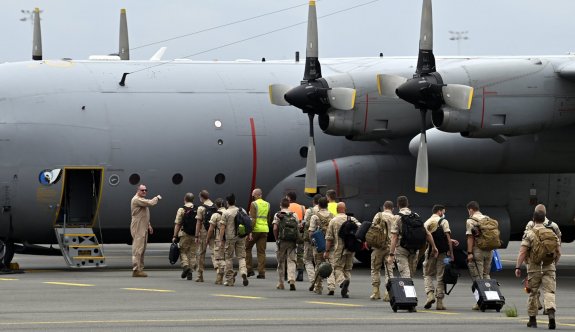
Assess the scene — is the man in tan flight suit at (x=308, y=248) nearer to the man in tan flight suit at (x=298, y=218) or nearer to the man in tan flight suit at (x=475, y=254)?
the man in tan flight suit at (x=298, y=218)

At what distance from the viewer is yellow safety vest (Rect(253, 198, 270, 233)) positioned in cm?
2361

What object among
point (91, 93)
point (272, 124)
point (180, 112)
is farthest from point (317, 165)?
point (91, 93)

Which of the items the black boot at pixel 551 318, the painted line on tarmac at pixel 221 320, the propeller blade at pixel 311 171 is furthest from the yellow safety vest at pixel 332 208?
the black boot at pixel 551 318

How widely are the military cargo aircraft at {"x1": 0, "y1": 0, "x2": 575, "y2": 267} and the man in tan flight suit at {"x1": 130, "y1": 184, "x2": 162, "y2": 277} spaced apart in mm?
1157

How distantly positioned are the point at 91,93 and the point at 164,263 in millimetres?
5242

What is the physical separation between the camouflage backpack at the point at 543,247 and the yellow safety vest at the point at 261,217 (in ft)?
27.5

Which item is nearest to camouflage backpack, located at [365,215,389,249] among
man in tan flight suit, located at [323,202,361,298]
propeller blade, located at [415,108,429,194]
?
man in tan flight suit, located at [323,202,361,298]

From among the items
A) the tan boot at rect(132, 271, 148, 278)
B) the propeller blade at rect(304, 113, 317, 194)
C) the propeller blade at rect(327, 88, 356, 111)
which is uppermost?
the propeller blade at rect(327, 88, 356, 111)

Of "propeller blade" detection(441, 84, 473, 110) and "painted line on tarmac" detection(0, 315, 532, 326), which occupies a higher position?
"propeller blade" detection(441, 84, 473, 110)

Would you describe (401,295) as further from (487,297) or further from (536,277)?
(536,277)

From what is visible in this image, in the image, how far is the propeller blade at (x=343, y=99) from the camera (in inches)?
960

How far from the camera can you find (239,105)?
26.7 m

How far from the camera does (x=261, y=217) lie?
23.8m

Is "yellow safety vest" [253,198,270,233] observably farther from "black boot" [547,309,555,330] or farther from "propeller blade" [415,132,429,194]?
"black boot" [547,309,555,330]
